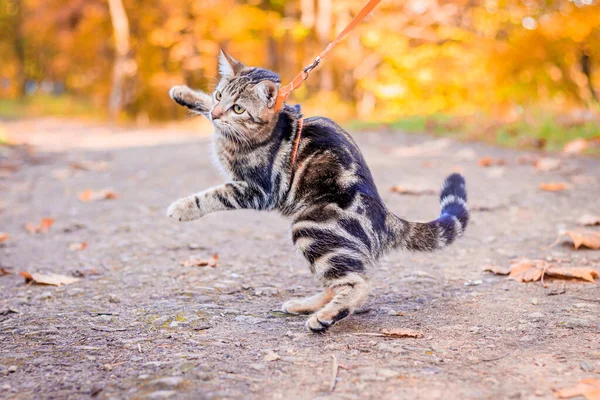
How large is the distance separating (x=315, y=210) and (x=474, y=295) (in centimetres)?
99

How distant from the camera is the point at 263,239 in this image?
175 inches

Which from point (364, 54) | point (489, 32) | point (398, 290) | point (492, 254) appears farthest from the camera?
point (364, 54)

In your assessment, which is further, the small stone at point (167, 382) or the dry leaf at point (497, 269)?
the dry leaf at point (497, 269)

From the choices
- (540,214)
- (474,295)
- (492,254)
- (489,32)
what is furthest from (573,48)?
(474,295)

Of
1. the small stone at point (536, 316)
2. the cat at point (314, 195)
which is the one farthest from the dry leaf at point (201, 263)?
the small stone at point (536, 316)

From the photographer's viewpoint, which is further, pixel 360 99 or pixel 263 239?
pixel 360 99

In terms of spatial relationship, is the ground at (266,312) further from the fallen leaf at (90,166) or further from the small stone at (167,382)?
the fallen leaf at (90,166)

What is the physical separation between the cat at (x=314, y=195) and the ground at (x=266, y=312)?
24 centimetres

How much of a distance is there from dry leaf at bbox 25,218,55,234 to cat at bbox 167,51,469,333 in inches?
89.6

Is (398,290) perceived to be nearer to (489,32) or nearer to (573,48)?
(573,48)

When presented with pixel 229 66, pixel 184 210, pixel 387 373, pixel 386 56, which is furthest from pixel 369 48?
pixel 387 373

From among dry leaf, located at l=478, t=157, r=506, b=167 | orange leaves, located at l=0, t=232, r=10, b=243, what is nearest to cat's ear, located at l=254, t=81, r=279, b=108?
orange leaves, located at l=0, t=232, r=10, b=243

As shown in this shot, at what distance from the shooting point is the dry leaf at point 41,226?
4797 millimetres

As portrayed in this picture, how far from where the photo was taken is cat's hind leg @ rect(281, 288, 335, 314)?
9.56ft
